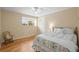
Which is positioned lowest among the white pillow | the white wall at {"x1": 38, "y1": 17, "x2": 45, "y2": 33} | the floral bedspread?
the floral bedspread

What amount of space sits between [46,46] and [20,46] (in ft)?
1.36

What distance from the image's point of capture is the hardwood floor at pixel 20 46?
1153 millimetres

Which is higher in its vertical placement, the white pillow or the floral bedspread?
the white pillow

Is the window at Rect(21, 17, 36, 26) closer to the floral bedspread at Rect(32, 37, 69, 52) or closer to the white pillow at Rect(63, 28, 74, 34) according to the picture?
the floral bedspread at Rect(32, 37, 69, 52)

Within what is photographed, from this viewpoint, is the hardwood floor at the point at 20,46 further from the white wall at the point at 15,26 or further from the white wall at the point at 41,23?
the white wall at the point at 41,23

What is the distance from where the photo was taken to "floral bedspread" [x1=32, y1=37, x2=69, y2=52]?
1.16 metres

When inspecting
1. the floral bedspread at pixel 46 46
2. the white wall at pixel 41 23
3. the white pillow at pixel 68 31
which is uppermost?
the white wall at pixel 41 23

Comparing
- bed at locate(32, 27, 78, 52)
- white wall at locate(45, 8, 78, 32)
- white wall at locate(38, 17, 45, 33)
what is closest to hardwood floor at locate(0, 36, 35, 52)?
bed at locate(32, 27, 78, 52)

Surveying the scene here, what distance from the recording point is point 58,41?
3.91ft

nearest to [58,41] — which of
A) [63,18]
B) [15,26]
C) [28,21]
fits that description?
[63,18]

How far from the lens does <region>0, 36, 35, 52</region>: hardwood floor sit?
115cm

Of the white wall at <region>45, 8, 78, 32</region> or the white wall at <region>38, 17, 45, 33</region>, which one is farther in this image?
the white wall at <region>38, 17, 45, 33</region>

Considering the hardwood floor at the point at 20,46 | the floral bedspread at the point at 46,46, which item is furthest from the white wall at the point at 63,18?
the hardwood floor at the point at 20,46
